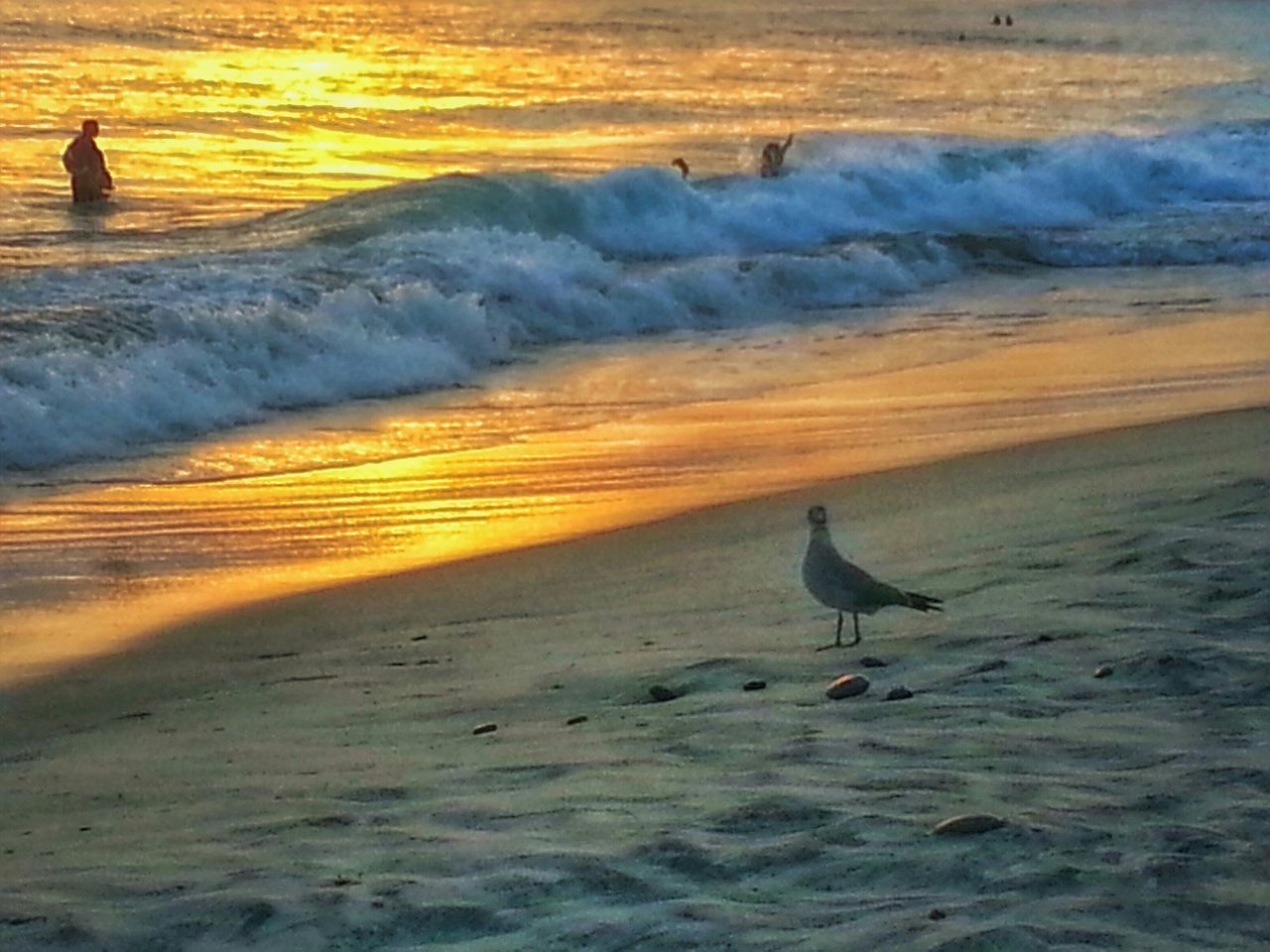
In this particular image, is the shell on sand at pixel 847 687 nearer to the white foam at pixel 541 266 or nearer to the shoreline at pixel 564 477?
the shoreline at pixel 564 477

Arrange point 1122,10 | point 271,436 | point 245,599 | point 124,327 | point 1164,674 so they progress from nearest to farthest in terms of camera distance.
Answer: point 1164,674 → point 245,599 → point 271,436 → point 124,327 → point 1122,10

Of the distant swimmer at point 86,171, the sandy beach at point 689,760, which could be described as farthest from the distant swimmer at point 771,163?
the sandy beach at point 689,760

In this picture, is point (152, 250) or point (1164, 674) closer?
point (1164, 674)

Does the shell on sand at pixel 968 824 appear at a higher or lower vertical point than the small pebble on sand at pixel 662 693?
higher

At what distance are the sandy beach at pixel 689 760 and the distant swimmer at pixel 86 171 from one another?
13.4 metres

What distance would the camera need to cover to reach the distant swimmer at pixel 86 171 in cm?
2059

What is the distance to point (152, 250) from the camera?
1823 centimetres

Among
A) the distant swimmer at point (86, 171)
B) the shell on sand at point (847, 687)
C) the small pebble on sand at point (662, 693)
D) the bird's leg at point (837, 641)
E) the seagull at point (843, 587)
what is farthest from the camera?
the distant swimmer at point (86, 171)

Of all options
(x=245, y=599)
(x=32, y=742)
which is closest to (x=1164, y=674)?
(x=32, y=742)

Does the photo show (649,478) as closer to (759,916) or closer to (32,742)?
(32,742)

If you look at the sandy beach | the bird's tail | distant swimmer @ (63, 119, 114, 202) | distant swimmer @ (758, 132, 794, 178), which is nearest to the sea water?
distant swimmer @ (63, 119, 114, 202)

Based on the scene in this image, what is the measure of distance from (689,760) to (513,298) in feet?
37.0

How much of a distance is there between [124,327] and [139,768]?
815 cm

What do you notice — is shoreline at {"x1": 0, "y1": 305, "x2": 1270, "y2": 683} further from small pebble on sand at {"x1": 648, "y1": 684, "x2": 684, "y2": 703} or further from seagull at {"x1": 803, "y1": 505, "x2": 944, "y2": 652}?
seagull at {"x1": 803, "y1": 505, "x2": 944, "y2": 652}
